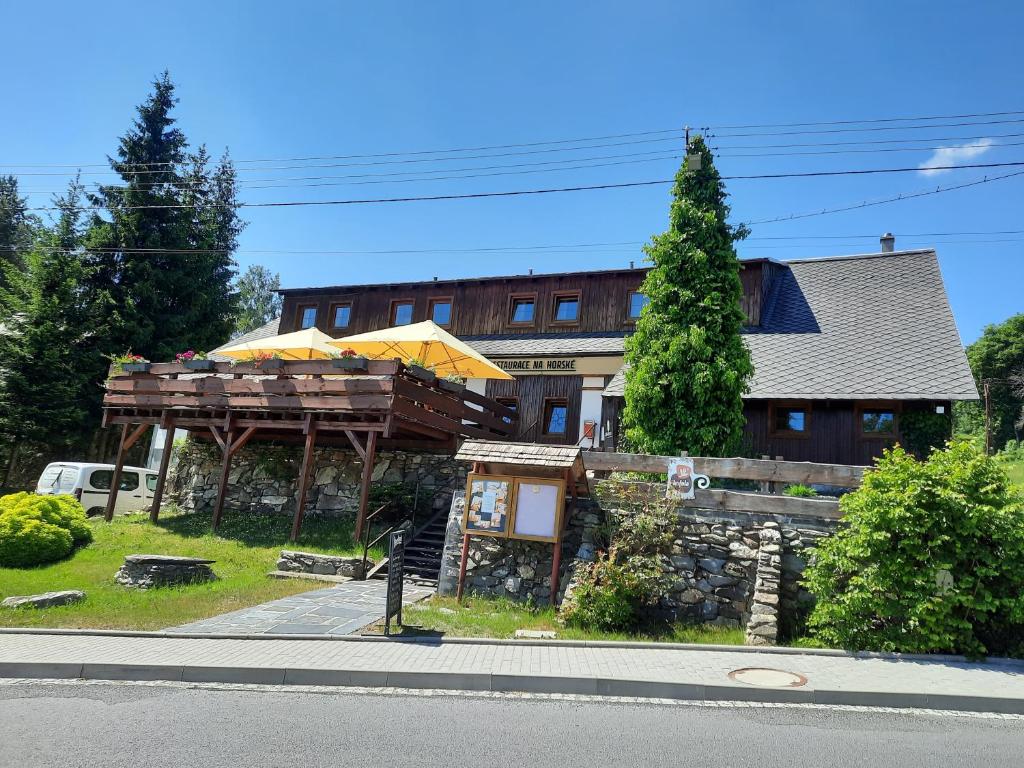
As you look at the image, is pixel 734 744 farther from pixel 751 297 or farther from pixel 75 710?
pixel 751 297

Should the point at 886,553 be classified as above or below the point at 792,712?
above

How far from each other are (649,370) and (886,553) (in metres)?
6.95

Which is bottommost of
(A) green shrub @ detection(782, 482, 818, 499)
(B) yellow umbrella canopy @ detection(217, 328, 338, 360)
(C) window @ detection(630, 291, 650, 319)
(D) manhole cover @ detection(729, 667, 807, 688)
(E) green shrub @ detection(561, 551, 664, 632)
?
(D) manhole cover @ detection(729, 667, 807, 688)

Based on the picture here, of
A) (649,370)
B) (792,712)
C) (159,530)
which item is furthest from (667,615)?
(159,530)

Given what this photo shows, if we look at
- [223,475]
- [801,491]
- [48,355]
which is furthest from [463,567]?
[48,355]

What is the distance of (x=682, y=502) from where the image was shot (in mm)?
9906

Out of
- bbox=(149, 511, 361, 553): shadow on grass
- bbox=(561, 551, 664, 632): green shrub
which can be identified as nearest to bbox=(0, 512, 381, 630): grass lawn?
bbox=(149, 511, 361, 553): shadow on grass

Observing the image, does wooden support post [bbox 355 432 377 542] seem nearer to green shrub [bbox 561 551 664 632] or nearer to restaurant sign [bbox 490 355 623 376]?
green shrub [bbox 561 551 664 632]

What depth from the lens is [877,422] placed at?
15453 mm

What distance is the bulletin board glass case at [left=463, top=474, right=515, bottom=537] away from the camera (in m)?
10.3

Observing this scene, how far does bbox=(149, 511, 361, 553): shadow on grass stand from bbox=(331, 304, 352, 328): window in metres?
9.84

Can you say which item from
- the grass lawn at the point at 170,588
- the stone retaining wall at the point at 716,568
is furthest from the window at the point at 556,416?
the stone retaining wall at the point at 716,568

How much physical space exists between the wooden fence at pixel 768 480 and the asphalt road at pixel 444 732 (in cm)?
372

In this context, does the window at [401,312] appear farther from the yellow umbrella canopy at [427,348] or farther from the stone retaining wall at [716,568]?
the stone retaining wall at [716,568]
